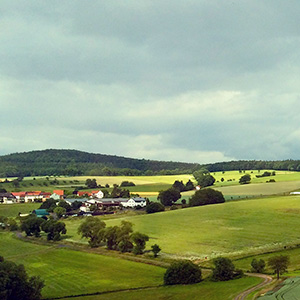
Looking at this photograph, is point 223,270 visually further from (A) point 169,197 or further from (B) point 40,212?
(A) point 169,197

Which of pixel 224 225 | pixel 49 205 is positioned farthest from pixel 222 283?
pixel 49 205

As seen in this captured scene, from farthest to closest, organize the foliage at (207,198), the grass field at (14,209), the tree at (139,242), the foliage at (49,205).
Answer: the foliage at (49,205) → the grass field at (14,209) → the foliage at (207,198) → the tree at (139,242)

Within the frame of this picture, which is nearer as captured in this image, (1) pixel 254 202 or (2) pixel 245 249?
(2) pixel 245 249

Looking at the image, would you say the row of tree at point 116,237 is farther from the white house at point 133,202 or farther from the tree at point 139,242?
the white house at point 133,202

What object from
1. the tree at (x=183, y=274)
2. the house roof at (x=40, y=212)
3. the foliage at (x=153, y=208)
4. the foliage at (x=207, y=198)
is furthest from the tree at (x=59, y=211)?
the tree at (x=183, y=274)

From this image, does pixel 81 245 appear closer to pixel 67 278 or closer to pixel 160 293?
pixel 67 278

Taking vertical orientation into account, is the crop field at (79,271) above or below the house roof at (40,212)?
below

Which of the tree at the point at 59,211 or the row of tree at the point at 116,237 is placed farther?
the tree at the point at 59,211
